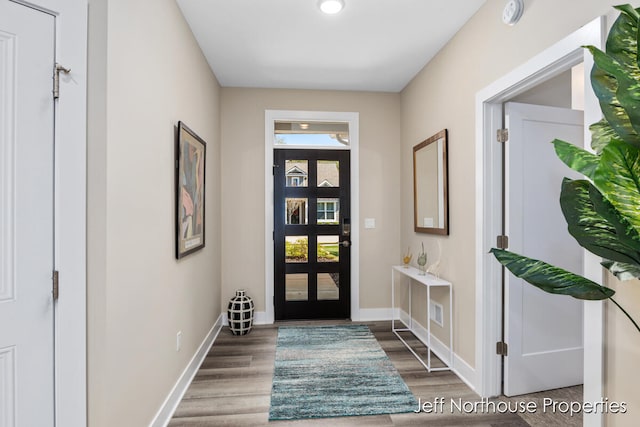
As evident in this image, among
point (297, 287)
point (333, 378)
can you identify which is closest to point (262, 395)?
point (333, 378)

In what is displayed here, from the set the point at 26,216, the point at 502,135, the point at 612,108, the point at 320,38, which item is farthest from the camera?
the point at 320,38

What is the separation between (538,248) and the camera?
2.25m

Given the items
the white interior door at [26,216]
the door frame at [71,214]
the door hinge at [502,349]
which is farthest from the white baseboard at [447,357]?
the white interior door at [26,216]

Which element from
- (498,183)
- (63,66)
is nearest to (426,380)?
(498,183)

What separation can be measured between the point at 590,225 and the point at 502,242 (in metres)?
1.30

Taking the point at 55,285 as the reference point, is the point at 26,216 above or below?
above

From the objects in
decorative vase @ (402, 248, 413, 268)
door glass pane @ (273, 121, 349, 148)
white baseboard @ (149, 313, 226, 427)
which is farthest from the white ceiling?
white baseboard @ (149, 313, 226, 427)

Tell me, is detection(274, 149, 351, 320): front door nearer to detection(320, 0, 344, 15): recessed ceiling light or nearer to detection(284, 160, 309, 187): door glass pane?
detection(284, 160, 309, 187): door glass pane

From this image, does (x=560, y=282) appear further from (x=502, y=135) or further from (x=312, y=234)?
(x=312, y=234)

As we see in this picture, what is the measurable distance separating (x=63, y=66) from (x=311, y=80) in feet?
8.53

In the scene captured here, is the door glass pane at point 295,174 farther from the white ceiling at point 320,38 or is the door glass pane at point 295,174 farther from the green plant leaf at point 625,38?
the green plant leaf at point 625,38

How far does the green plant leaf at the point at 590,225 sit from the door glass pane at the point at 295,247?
294 centimetres

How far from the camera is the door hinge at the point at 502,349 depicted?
2235mm

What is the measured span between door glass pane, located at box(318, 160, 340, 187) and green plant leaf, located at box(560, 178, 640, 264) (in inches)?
113
